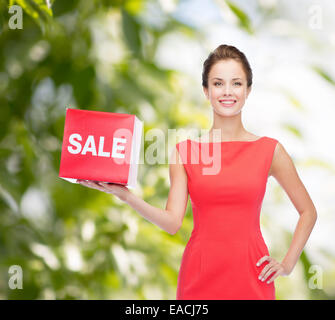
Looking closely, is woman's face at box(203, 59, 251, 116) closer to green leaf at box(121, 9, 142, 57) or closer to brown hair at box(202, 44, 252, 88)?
brown hair at box(202, 44, 252, 88)

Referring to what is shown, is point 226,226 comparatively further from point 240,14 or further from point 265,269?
point 240,14

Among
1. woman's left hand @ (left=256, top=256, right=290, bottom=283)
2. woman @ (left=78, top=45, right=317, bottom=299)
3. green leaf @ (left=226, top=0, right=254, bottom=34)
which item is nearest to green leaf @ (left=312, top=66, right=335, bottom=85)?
green leaf @ (left=226, top=0, right=254, bottom=34)

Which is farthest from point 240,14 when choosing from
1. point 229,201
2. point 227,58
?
point 229,201

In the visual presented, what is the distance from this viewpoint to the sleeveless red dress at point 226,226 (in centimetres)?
60

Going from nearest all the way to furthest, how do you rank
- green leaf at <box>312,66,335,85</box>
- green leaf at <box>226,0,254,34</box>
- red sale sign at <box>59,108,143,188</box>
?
red sale sign at <box>59,108,143,188</box>, green leaf at <box>226,0,254,34</box>, green leaf at <box>312,66,335,85</box>

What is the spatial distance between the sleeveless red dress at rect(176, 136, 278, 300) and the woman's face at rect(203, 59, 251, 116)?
4 centimetres

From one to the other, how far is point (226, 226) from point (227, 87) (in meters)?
0.16

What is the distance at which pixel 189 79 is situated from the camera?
919 millimetres

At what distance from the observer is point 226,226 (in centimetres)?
62

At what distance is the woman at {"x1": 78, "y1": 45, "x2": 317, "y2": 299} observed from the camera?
1.98ft

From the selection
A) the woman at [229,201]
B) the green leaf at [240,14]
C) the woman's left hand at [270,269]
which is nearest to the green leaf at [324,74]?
the green leaf at [240,14]

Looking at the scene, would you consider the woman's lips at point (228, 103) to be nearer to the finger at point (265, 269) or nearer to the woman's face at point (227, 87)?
the woman's face at point (227, 87)
